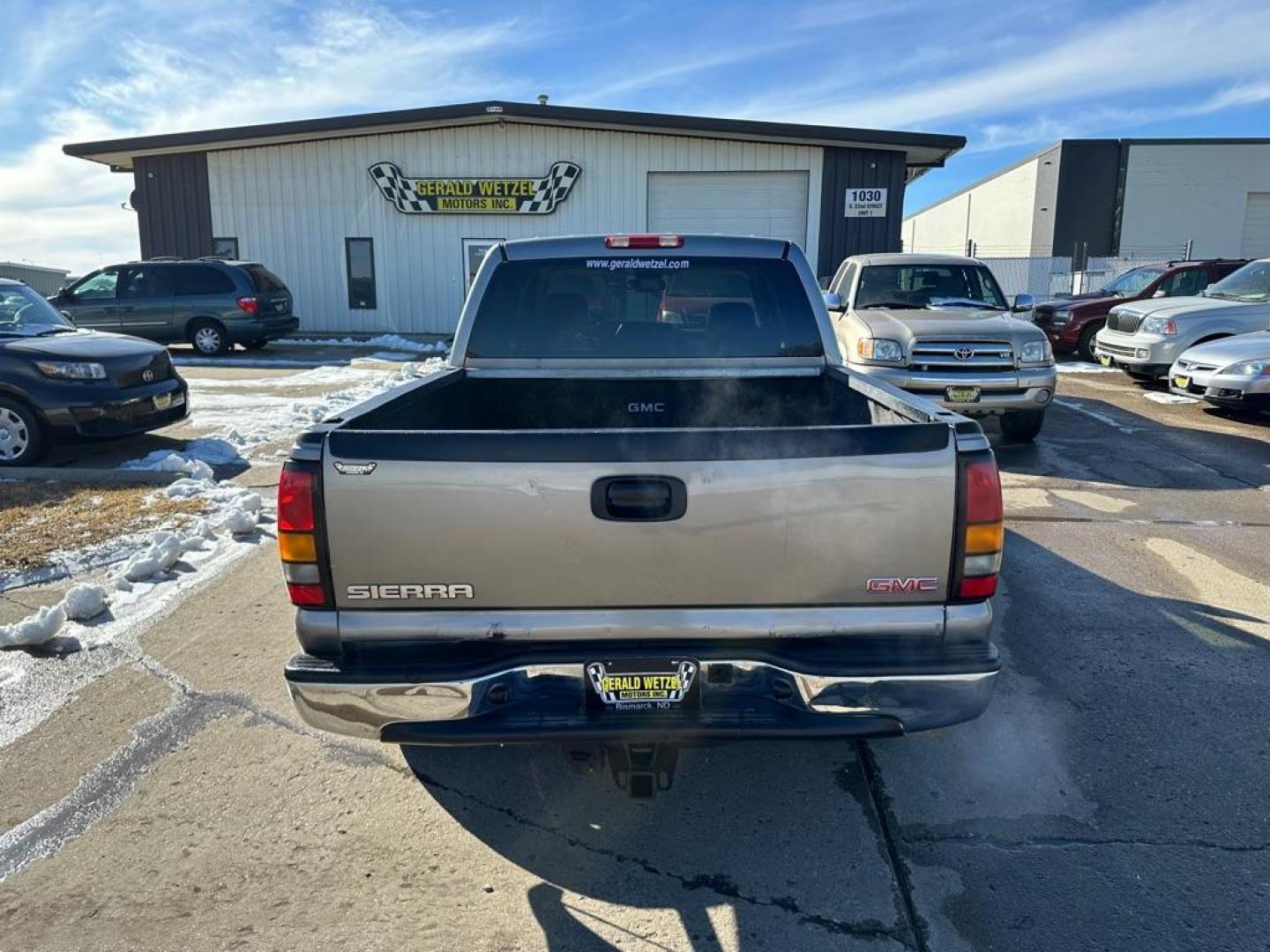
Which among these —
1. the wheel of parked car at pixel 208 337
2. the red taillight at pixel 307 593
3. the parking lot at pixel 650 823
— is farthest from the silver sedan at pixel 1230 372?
the wheel of parked car at pixel 208 337

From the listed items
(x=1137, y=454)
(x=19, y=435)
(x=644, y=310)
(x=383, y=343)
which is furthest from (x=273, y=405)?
(x=1137, y=454)

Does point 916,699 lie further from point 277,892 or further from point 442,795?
point 277,892

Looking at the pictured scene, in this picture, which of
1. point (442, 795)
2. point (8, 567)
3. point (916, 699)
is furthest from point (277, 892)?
point (8, 567)

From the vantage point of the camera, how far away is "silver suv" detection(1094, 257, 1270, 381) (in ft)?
39.9

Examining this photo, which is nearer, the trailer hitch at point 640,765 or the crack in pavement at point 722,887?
the crack in pavement at point 722,887

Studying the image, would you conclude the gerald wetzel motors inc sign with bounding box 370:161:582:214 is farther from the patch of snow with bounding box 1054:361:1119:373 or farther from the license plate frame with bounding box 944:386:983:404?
the license plate frame with bounding box 944:386:983:404

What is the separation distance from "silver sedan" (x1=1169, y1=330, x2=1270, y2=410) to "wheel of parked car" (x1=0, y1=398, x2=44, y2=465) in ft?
40.1

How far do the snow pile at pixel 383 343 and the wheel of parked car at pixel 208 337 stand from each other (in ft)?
7.88

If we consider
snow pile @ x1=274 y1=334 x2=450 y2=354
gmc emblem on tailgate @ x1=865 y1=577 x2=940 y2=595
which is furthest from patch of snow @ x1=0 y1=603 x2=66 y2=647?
snow pile @ x1=274 y1=334 x2=450 y2=354

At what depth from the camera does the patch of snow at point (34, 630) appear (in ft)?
14.4

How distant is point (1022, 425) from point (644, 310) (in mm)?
6335

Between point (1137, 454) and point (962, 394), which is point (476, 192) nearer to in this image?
point (962, 394)

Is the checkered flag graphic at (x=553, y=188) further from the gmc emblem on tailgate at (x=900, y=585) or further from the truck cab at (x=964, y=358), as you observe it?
the gmc emblem on tailgate at (x=900, y=585)

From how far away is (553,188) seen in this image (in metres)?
20.5
